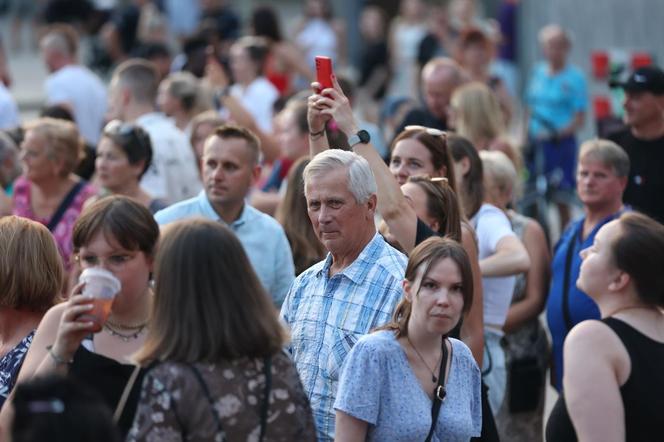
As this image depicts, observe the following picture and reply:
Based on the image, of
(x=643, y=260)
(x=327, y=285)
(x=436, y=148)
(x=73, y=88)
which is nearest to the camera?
(x=643, y=260)

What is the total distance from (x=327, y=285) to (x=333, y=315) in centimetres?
15

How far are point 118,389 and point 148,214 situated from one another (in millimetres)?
713

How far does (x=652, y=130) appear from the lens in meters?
8.20

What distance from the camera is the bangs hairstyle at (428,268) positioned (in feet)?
14.6

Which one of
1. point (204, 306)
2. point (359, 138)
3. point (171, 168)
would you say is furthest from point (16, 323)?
point (171, 168)

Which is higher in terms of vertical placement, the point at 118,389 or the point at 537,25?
the point at 537,25

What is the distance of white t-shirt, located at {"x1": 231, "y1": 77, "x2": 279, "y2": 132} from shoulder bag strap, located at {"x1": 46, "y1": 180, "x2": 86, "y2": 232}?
16.1ft

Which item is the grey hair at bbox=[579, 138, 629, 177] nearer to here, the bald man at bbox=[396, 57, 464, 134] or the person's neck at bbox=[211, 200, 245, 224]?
the person's neck at bbox=[211, 200, 245, 224]

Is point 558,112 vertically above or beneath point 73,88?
beneath

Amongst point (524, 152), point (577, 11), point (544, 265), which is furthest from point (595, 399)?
point (577, 11)

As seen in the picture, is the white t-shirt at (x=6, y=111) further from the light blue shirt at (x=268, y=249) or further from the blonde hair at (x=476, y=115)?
the light blue shirt at (x=268, y=249)

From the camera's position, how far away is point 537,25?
18.6 meters

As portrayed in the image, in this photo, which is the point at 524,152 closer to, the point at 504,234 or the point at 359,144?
the point at 504,234

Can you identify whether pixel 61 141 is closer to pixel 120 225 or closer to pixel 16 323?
pixel 16 323
